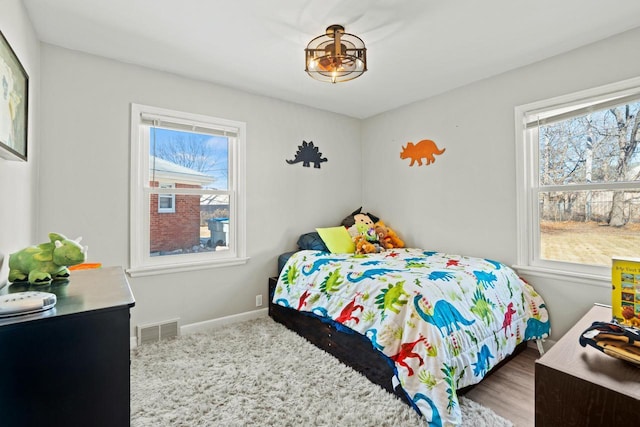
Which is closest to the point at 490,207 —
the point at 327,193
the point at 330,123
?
the point at 327,193

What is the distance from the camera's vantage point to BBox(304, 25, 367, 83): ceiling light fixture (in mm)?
2064

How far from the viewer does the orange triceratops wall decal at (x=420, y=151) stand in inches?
130

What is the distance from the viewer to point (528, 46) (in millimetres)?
2322

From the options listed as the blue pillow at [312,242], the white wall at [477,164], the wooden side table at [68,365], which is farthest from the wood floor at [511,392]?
the wooden side table at [68,365]

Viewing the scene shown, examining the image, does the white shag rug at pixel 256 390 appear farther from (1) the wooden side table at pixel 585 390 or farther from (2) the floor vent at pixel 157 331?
(1) the wooden side table at pixel 585 390

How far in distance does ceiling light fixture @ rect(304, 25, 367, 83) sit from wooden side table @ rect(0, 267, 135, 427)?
1.82 m

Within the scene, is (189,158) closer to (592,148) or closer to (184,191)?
(184,191)

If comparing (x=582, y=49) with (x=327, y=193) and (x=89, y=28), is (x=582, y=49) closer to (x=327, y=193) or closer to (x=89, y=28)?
(x=327, y=193)

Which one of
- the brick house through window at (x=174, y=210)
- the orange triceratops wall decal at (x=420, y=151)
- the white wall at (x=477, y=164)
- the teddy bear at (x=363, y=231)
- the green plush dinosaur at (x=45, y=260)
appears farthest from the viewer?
the orange triceratops wall decal at (x=420, y=151)

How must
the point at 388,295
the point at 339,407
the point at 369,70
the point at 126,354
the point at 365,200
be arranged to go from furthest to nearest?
the point at 365,200 < the point at 369,70 < the point at 388,295 < the point at 339,407 < the point at 126,354

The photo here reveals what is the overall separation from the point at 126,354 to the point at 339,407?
1275 millimetres

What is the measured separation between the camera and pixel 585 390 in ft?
3.40

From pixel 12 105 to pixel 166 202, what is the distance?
1.40 metres

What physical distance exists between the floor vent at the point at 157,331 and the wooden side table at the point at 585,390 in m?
2.64
